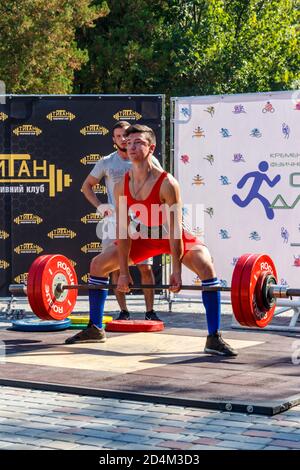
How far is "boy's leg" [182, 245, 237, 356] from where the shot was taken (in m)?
7.40

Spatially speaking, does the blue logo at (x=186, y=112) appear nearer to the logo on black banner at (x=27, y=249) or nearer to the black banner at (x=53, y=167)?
the black banner at (x=53, y=167)

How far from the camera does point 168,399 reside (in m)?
5.68

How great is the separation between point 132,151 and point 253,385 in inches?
89.6

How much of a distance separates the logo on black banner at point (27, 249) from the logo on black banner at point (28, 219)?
0.25 metres

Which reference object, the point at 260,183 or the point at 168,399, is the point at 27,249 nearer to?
the point at 260,183

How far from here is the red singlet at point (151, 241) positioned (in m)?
7.36

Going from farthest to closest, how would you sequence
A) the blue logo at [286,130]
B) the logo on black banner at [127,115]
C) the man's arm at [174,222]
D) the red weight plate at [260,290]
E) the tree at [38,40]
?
the tree at [38,40] → the logo on black banner at [127,115] → the blue logo at [286,130] → the man's arm at [174,222] → the red weight plate at [260,290]

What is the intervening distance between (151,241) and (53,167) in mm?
3350

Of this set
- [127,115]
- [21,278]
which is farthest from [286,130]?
[21,278]

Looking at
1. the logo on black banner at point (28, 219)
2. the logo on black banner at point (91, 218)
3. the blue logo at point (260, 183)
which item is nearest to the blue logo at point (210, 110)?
the blue logo at point (260, 183)

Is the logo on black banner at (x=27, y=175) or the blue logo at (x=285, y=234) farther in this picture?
the logo on black banner at (x=27, y=175)

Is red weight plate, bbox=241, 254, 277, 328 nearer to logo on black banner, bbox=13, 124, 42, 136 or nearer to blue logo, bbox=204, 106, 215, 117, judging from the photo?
blue logo, bbox=204, 106, 215, 117
